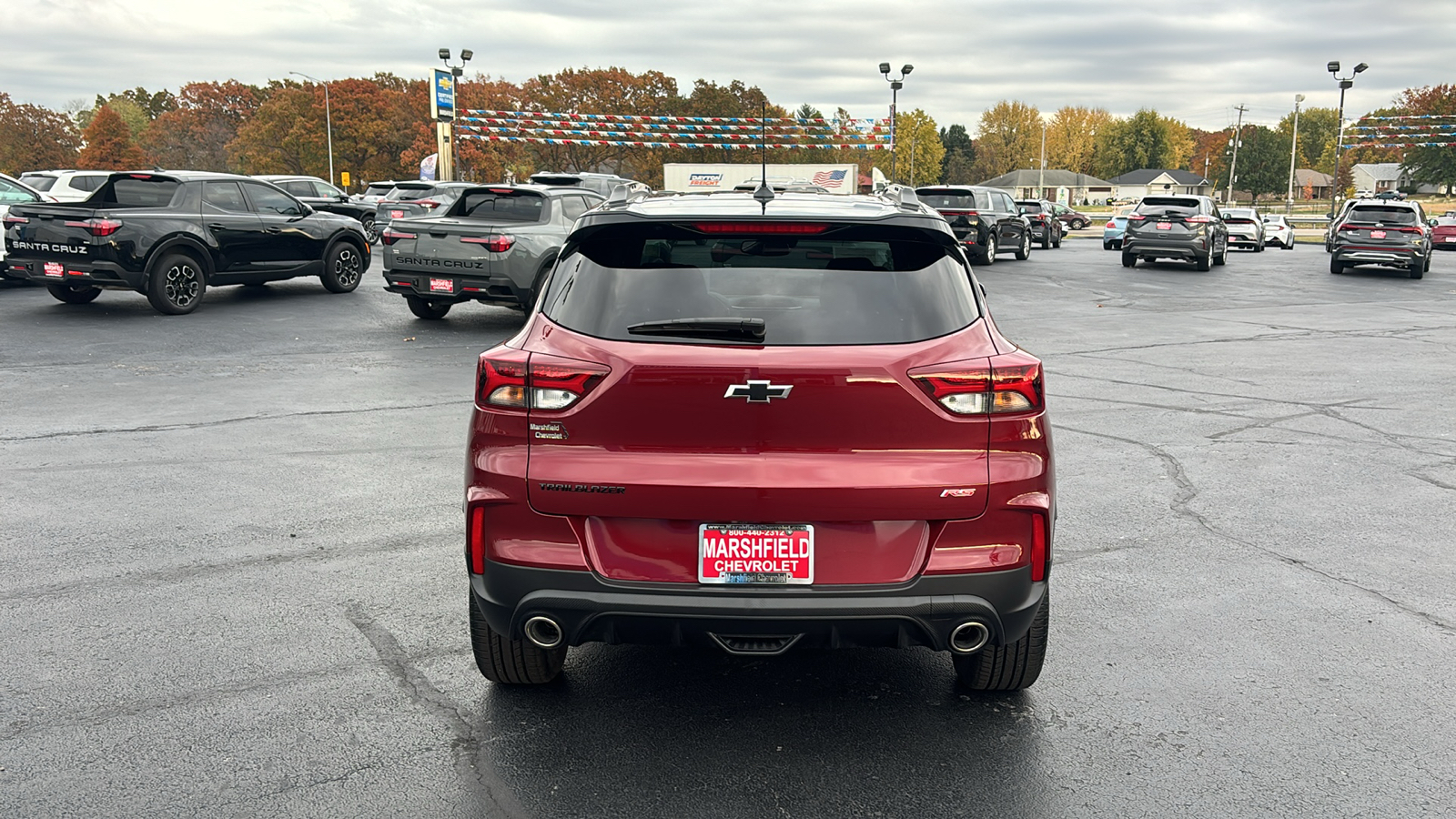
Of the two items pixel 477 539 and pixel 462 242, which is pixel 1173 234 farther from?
pixel 477 539

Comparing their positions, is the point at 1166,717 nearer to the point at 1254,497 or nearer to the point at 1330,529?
the point at 1330,529

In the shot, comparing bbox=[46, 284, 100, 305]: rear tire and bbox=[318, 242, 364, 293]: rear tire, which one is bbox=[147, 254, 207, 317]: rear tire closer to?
bbox=[46, 284, 100, 305]: rear tire

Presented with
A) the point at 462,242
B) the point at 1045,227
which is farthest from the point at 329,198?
the point at 1045,227

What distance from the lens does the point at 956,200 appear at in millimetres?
28234

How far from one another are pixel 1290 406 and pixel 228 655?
8.59 meters

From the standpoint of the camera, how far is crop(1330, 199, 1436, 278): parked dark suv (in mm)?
25531

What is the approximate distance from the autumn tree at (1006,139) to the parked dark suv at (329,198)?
142869 millimetres

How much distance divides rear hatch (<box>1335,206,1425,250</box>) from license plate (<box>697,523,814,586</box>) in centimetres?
2682

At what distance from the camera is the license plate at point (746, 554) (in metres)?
3.33

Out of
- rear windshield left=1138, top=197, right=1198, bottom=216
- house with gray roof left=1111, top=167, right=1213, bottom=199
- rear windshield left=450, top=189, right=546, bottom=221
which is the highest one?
house with gray roof left=1111, top=167, right=1213, bottom=199

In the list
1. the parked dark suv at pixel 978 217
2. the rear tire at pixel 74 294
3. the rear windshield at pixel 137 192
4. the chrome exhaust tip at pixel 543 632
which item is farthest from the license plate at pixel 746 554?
the parked dark suv at pixel 978 217

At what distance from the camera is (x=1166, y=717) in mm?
3898

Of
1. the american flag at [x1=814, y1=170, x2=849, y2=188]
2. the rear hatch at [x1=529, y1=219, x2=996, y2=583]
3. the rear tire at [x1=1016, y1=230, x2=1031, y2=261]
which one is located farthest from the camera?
the american flag at [x1=814, y1=170, x2=849, y2=188]

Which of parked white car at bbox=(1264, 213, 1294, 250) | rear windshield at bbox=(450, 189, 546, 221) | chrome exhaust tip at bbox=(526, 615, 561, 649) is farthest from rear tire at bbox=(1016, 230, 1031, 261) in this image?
chrome exhaust tip at bbox=(526, 615, 561, 649)
